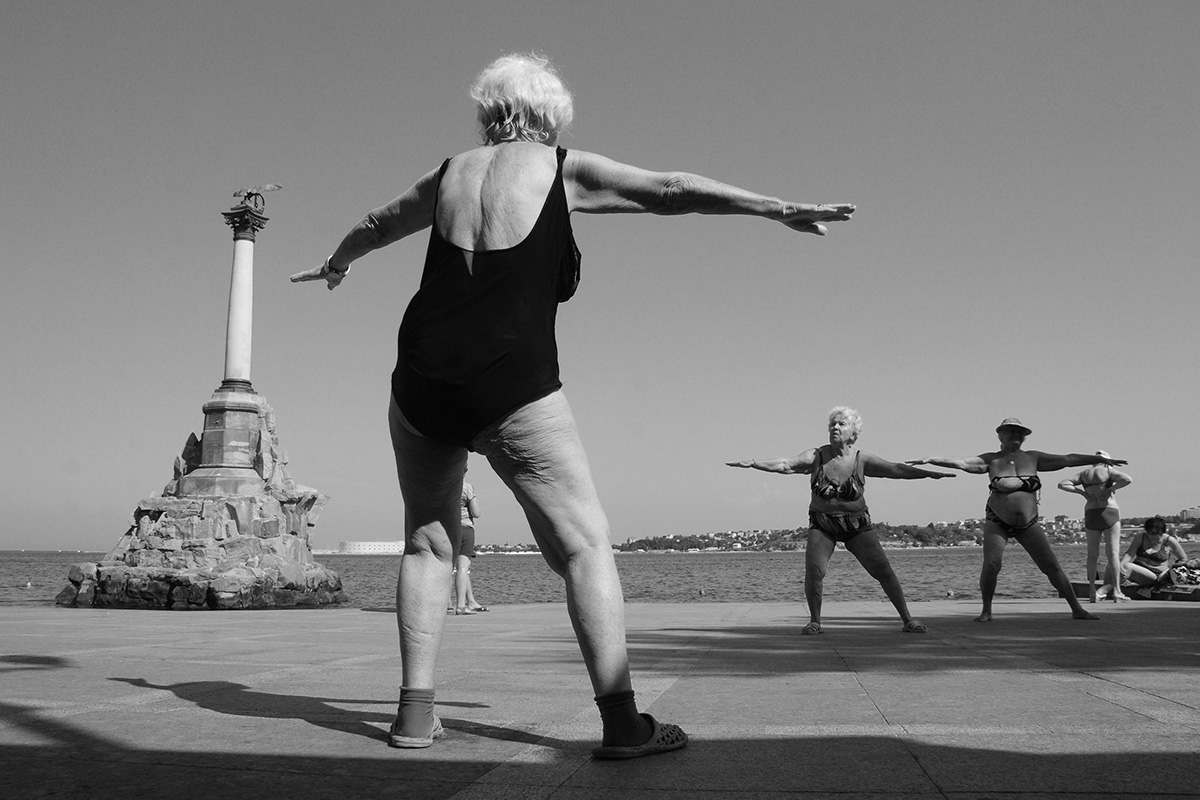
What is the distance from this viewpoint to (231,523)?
2834 cm

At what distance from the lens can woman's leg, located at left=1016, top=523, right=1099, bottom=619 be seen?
9.20m

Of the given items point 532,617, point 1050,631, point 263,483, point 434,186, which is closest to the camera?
point 434,186

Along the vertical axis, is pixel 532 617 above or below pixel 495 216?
below

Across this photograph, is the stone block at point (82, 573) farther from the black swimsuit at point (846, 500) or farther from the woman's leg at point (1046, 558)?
the woman's leg at point (1046, 558)

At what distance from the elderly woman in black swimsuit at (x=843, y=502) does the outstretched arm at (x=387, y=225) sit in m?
5.15

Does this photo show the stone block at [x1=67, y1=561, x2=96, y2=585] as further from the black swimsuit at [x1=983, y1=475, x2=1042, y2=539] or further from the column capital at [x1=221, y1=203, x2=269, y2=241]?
the black swimsuit at [x1=983, y1=475, x2=1042, y2=539]

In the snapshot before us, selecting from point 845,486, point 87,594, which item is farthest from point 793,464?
point 87,594

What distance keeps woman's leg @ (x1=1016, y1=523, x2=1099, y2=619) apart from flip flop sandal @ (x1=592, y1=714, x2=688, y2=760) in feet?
24.5

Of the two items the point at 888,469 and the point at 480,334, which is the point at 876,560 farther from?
the point at 480,334

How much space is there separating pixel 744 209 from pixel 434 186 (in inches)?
41.9

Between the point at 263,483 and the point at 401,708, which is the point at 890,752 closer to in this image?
the point at 401,708

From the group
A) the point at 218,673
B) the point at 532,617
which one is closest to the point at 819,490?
the point at 532,617

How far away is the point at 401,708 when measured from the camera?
2963mm

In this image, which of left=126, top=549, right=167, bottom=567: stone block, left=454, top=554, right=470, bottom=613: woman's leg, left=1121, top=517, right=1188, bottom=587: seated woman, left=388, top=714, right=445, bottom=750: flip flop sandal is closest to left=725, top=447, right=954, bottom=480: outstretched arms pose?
left=454, top=554, right=470, bottom=613: woman's leg
